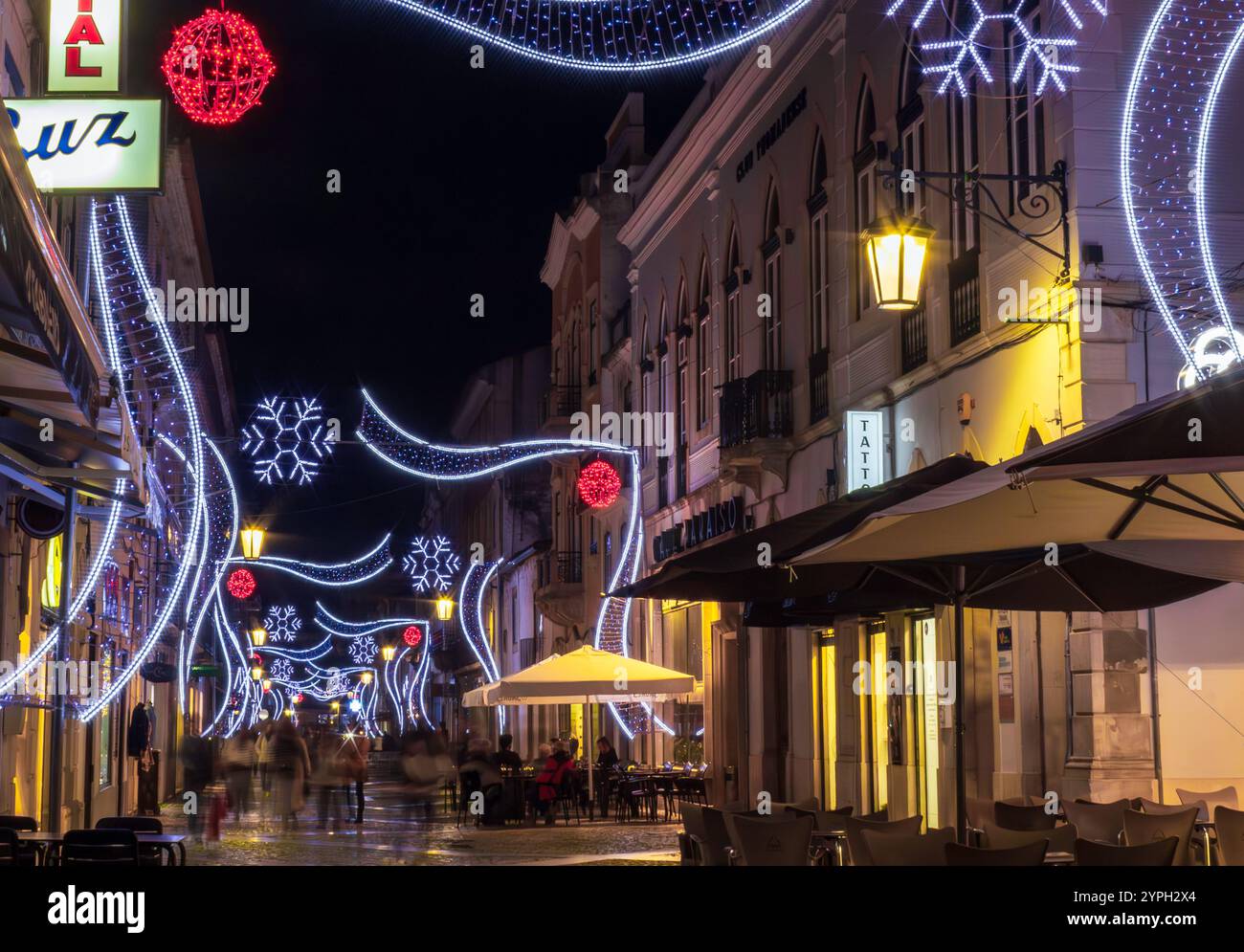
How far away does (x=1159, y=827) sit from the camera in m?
10.8

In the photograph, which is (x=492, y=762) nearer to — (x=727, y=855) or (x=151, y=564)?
(x=151, y=564)

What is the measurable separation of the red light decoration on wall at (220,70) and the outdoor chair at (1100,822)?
8.15 m

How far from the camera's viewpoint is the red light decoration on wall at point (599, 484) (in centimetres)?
3478

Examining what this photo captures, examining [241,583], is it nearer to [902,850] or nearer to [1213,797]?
[1213,797]

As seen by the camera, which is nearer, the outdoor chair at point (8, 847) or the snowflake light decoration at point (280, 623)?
the outdoor chair at point (8, 847)

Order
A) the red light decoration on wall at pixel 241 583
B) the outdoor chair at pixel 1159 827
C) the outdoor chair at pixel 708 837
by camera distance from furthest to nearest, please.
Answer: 1. the red light decoration on wall at pixel 241 583
2. the outdoor chair at pixel 708 837
3. the outdoor chair at pixel 1159 827

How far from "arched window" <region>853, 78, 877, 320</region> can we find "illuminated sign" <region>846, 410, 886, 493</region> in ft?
4.88

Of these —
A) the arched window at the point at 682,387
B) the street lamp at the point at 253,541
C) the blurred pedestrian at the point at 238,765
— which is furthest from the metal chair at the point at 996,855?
the street lamp at the point at 253,541

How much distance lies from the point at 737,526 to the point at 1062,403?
12524mm

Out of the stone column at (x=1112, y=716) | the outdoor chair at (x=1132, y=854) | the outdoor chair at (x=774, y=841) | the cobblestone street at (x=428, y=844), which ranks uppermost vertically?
the stone column at (x=1112, y=716)

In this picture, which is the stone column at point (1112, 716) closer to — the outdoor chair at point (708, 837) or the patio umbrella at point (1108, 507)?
the patio umbrella at point (1108, 507)

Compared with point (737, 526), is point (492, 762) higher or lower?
lower

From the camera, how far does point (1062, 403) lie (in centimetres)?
1628

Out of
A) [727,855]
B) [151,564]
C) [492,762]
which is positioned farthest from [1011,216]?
Result: [151,564]
